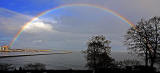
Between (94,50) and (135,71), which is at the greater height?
(94,50)

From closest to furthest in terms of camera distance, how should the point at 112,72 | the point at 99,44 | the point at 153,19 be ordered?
the point at 112,72, the point at 153,19, the point at 99,44

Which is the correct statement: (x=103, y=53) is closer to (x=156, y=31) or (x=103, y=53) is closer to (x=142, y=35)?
(x=142, y=35)

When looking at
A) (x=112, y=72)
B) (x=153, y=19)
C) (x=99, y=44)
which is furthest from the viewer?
(x=99, y=44)

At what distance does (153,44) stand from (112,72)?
31.7 ft

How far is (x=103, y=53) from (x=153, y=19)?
34.1 ft

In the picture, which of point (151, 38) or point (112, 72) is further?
point (151, 38)

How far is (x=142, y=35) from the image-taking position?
2508 centimetres

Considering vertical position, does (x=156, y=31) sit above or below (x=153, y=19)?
below

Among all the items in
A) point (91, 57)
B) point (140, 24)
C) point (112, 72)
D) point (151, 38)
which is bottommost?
point (112, 72)

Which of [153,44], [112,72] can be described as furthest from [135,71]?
[153,44]

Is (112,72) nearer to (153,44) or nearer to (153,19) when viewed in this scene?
(153,44)

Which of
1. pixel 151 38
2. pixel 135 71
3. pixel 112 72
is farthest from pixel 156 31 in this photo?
pixel 112 72

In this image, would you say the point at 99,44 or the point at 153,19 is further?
the point at 99,44

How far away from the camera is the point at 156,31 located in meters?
24.7
